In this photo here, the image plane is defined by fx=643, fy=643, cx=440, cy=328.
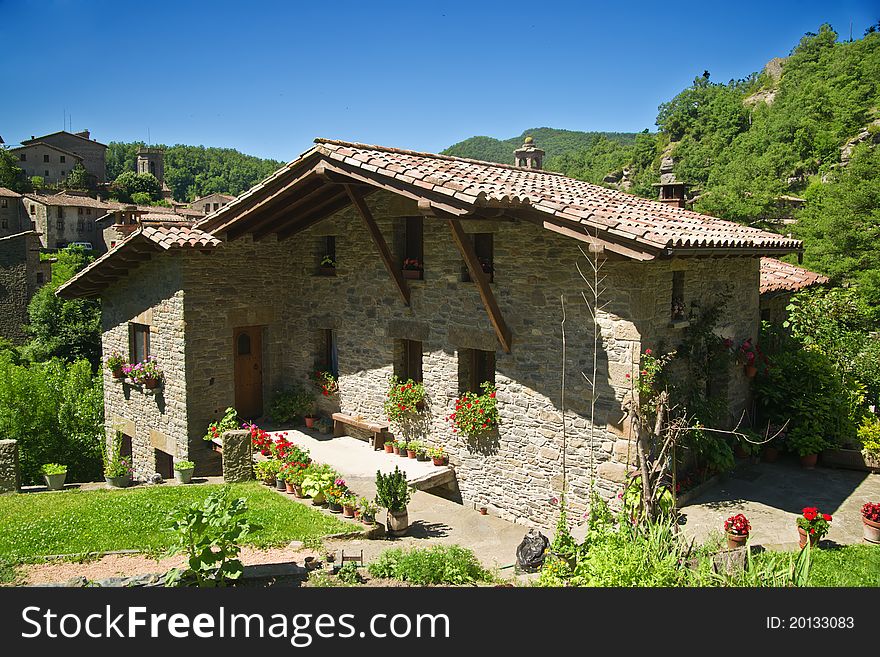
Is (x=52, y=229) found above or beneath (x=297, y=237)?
above

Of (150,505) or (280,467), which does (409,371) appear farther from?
(150,505)

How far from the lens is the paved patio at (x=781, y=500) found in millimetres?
8461

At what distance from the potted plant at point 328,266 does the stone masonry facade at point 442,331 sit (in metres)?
0.17

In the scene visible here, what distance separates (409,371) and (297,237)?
3.93m

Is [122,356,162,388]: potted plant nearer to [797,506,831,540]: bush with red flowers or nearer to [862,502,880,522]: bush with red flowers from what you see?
[797,506,831,540]: bush with red flowers

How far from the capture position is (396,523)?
897cm

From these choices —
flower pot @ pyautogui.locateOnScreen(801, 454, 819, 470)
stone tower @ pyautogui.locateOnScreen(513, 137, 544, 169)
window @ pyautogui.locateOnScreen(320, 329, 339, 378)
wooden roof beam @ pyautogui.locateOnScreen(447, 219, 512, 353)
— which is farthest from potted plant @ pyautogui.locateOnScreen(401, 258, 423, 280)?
stone tower @ pyautogui.locateOnScreen(513, 137, 544, 169)

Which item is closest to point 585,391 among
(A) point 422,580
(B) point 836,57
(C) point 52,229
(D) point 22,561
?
(A) point 422,580

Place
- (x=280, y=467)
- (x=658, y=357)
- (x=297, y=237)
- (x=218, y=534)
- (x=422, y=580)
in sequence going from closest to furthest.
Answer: (x=218, y=534), (x=422, y=580), (x=658, y=357), (x=280, y=467), (x=297, y=237)

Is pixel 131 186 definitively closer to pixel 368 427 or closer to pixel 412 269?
pixel 368 427

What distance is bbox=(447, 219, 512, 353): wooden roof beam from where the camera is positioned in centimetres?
943

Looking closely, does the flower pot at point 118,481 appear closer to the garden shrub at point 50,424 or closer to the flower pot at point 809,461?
the garden shrub at point 50,424

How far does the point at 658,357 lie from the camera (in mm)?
9211

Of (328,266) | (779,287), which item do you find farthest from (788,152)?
(328,266)
